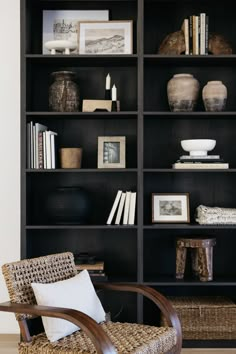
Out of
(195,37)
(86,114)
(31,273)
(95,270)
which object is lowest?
(95,270)

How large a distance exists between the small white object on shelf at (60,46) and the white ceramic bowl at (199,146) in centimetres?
98

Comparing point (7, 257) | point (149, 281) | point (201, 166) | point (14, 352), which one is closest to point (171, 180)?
point (201, 166)

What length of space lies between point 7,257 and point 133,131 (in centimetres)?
123

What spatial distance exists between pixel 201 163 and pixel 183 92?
0.48m

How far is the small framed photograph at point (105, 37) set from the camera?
13.1ft

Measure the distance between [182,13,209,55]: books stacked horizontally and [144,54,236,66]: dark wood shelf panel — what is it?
5 cm

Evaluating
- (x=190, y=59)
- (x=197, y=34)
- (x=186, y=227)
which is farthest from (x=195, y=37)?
(x=186, y=227)

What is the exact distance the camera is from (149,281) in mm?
3836

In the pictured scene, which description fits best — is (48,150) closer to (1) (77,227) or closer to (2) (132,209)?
(1) (77,227)

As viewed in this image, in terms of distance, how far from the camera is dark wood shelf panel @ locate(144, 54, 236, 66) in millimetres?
3793

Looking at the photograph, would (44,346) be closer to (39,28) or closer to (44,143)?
(44,143)

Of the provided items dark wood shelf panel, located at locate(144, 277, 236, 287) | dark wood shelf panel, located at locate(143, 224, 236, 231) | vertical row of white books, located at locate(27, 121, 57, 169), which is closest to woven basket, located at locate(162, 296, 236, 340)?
dark wood shelf panel, located at locate(144, 277, 236, 287)

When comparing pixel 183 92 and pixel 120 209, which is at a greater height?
pixel 183 92

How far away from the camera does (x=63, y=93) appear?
12.8 ft
